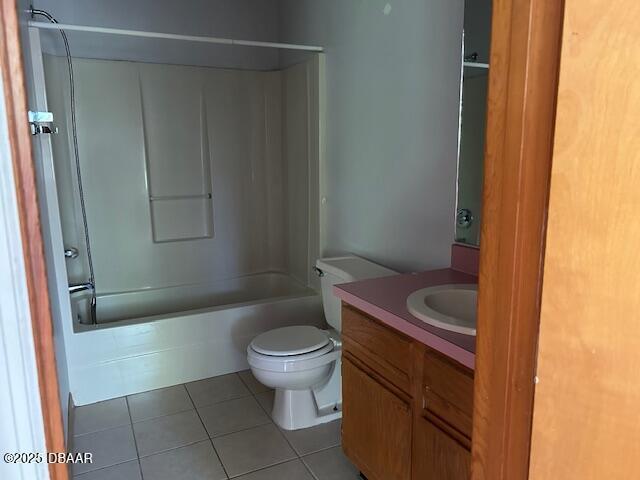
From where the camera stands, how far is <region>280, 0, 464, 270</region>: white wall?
198 centimetres

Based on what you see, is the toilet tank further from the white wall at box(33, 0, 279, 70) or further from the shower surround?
the white wall at box(33, 0, 279, 70)

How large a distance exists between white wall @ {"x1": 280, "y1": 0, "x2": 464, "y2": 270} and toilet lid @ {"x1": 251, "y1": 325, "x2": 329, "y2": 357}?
524 mm

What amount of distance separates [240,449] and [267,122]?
2483mm

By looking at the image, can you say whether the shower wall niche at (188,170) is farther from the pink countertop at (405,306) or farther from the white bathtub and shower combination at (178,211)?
the pink countertop at (405,306)

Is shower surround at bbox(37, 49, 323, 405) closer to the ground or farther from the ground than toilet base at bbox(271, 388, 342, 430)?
farther from the ground

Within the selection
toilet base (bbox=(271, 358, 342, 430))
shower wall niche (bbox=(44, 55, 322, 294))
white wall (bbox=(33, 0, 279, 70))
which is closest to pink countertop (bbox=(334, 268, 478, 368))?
toilet base (bbox=(271, 358, 342, 430))

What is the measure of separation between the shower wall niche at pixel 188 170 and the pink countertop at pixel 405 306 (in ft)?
4.59

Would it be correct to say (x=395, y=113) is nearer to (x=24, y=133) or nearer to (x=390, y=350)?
(x=390, y=350)

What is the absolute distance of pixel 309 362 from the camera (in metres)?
2.23

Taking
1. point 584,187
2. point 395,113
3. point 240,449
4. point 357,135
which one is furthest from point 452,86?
point 240,449

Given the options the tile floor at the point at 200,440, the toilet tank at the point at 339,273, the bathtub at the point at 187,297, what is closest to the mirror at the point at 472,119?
the toilet tank at the point at 339,273

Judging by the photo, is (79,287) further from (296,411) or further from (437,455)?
(437,455)

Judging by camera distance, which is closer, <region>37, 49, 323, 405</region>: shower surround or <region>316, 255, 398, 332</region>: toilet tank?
<region>316, 255, 398, 332</region>: toilet tank

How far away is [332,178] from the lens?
116 inches
